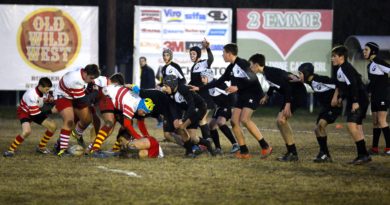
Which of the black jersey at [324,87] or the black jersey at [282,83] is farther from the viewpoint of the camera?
the black jersey at [282,83]

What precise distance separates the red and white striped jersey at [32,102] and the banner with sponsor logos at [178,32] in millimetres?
13332

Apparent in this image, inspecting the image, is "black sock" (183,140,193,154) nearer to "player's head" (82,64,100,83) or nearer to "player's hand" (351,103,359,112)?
"player's head" (82,64,100,83)

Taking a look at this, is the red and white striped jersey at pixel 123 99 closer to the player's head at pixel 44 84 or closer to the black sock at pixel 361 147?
the player's head at pixel 44 84

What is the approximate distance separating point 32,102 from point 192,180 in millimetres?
4606

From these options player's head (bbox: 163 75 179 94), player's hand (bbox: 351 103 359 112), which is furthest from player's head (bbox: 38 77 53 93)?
player's hand (bbox: 351 103 359 112)

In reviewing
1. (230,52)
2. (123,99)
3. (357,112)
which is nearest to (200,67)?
(230,52)

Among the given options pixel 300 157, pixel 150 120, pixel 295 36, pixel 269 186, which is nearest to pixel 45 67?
pixel 150 120

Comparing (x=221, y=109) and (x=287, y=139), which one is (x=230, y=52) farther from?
(x=221, y=109)

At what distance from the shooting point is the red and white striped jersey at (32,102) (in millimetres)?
14734

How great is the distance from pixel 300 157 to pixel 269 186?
3.89 metres

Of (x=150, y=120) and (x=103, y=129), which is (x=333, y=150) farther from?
(x=150, y=120)

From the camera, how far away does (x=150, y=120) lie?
2666 cm

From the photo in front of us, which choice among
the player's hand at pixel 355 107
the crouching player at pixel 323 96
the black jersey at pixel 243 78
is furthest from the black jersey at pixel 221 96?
the player's hand at pixel 355 107

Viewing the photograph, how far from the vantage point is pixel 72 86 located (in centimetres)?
1452
